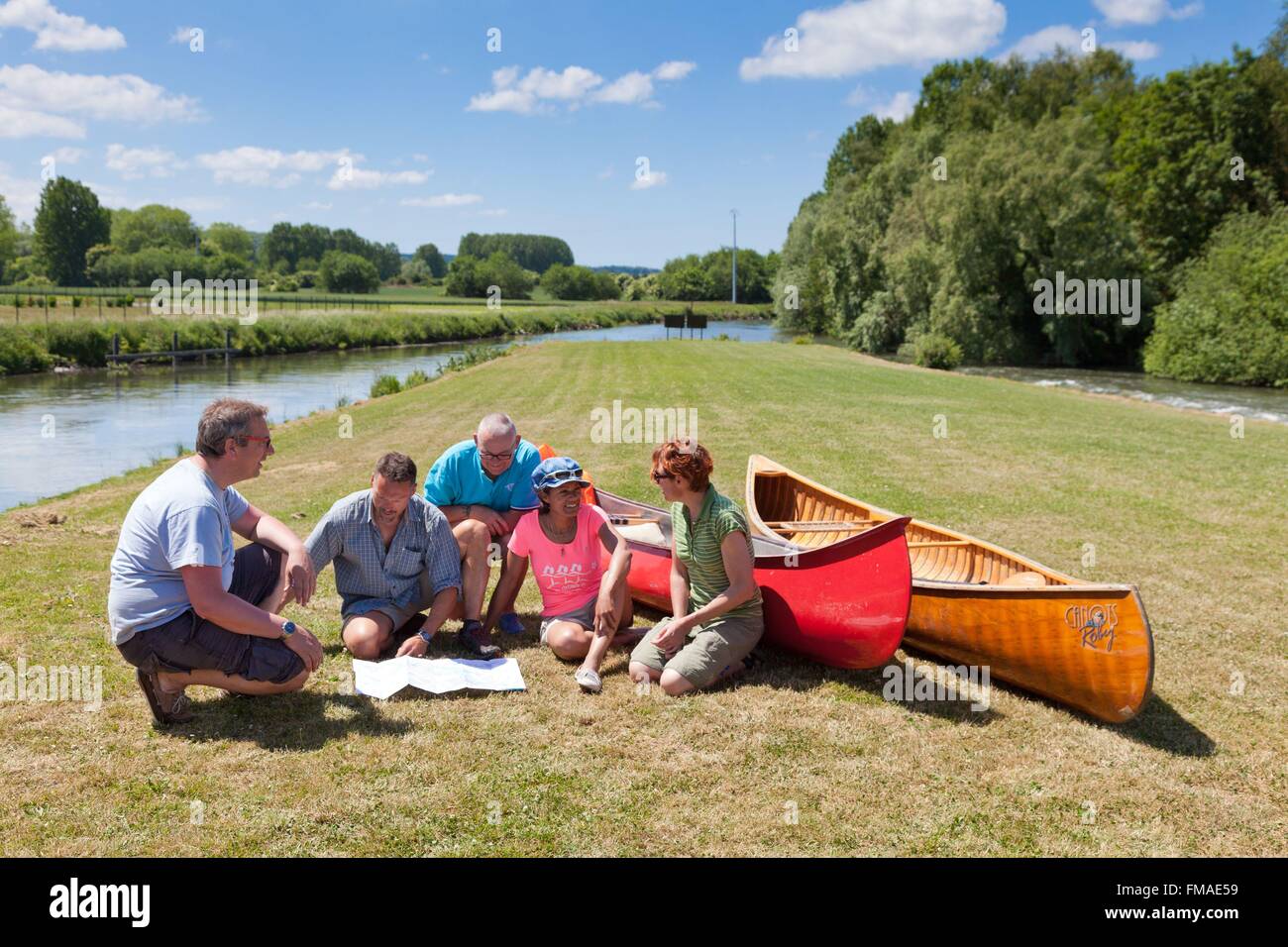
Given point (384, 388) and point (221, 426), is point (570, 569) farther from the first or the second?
point (384, 388)

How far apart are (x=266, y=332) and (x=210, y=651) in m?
50.3

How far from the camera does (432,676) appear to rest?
5137mm

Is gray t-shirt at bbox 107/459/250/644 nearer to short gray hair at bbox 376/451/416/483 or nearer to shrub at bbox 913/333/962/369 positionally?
short gray hair at bbox 376/451/416/483

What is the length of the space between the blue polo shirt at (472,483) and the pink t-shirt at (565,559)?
24.3 inches

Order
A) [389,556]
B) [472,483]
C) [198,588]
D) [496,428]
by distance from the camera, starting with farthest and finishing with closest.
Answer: [472,483]
[496,428]
[389,556]
[198,588]

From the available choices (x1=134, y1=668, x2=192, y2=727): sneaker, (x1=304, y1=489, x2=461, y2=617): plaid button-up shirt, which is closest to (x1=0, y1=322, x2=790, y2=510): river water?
(x1=304, y1=489, x2=461, y2=617): plaid button-up shirt

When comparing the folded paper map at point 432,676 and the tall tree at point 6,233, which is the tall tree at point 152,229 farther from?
the folded paper map at point 432,676

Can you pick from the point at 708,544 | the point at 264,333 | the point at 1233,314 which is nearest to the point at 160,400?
the point at 264,333

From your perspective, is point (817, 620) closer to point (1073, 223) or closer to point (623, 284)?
point (1073, 223)

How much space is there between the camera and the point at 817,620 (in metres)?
5.32

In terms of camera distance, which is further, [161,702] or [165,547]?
[161,702]

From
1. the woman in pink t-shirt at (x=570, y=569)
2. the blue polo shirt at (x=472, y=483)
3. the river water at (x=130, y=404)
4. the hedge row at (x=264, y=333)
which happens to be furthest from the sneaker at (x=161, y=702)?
the hedge row at (x=264, y=333)

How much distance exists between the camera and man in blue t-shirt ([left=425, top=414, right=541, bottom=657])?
20.1ft

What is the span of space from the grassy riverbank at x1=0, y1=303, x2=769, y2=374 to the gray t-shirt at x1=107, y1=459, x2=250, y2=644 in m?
38.1
